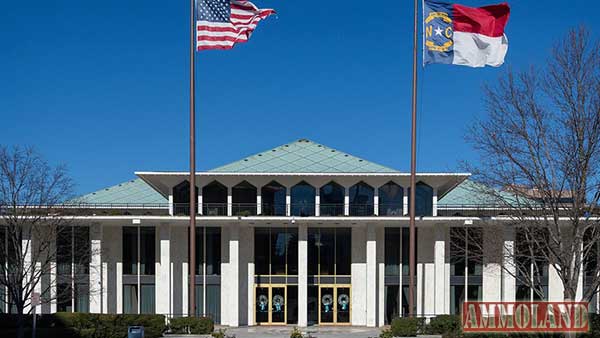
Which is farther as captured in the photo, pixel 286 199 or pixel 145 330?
pixel 286 199

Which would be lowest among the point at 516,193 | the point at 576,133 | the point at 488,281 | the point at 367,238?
the point at 488,281

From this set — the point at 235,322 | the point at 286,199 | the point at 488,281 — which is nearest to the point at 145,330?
the point at 235,322

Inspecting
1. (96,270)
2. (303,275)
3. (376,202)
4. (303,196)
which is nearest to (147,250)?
(96,270)

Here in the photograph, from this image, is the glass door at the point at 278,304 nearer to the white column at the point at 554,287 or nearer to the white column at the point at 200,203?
the white column at the point at 200,203

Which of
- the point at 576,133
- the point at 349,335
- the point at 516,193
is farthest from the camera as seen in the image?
the point at 349,335

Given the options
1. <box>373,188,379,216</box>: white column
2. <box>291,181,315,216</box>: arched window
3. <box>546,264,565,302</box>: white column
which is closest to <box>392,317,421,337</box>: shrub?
<box>373,188,379,216</box>: white column

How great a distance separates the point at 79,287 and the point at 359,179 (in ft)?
53.9

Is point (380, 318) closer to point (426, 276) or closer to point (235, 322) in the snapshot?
point (426, 276)

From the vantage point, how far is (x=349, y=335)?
31.6m

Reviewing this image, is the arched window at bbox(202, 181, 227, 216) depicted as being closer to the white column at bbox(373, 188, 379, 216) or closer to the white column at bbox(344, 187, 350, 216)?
the white column at bbox(344, 187, 350, 216)

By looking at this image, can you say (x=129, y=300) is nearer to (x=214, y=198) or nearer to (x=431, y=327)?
(x=214, y=198)

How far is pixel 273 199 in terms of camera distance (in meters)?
36.1

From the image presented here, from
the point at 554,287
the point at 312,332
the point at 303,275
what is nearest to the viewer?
the point at 312,332

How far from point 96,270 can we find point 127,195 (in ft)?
30.6
